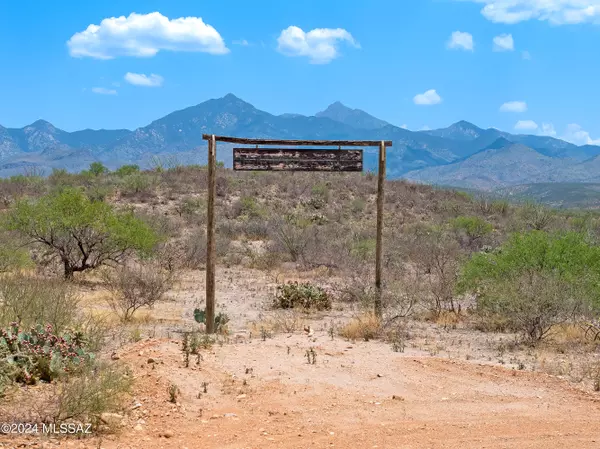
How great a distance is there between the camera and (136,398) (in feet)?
23.5

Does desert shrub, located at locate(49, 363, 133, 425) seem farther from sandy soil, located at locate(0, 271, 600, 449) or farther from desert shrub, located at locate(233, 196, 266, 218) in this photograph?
desert shrub, located at locate(233, 196, 266, 218)

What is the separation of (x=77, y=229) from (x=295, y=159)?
8.16 metres

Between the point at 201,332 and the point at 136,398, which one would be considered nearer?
the point at 136,398

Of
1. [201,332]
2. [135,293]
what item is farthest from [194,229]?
[201,332]

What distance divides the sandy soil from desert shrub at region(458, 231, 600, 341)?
2016 millimetres

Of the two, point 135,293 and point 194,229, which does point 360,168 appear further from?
point 194,229

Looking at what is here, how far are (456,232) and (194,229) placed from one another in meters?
11.9

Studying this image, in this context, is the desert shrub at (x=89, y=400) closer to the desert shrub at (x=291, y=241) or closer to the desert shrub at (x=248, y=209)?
the desert shrub at (x=291, y=241)

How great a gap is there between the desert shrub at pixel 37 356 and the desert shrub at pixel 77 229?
9272 mm

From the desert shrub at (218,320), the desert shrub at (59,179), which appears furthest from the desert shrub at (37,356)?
the desert shrub at (59,179)

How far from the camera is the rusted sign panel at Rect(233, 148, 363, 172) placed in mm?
11492

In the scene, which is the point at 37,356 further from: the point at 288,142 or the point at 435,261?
the point at 435,261

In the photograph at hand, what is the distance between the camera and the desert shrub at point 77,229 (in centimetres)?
1694

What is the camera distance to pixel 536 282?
11.4 meters
